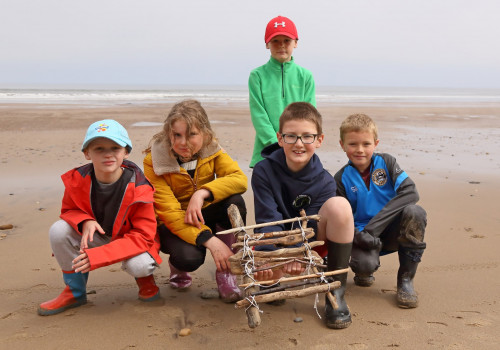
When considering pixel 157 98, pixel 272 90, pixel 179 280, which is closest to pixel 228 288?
pixel 179 280

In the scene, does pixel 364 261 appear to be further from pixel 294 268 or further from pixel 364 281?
pixel 294 268

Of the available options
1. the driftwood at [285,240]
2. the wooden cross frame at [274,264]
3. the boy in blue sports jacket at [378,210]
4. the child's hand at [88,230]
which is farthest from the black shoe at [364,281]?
the child's hand at [88,230]

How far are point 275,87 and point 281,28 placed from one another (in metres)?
0.54

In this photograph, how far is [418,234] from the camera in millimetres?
2988

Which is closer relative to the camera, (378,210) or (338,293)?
(338,293)

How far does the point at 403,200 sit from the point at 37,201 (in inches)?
170

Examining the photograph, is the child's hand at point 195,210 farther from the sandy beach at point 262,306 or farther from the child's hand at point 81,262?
the child's hand at point 81,262

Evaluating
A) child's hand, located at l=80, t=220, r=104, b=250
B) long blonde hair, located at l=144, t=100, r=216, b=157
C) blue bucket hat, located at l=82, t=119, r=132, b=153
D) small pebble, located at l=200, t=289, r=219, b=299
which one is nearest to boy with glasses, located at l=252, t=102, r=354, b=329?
long blonde hair, located at l=144, t=100, r=216, b=157

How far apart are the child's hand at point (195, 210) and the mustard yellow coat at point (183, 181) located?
47 millimetres

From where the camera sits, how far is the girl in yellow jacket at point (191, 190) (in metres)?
3.04

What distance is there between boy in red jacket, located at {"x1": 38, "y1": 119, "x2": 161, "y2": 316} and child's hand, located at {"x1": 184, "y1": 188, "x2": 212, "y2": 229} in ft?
0.76

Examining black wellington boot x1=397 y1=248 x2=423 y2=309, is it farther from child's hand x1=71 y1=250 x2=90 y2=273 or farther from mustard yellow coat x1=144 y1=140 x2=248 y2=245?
child's hand x1=71 y1=250 x2=90 y2=273

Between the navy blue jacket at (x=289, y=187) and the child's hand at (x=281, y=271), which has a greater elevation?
the navy blue jacket at (x=289, y=187)

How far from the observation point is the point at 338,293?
9.16ft
